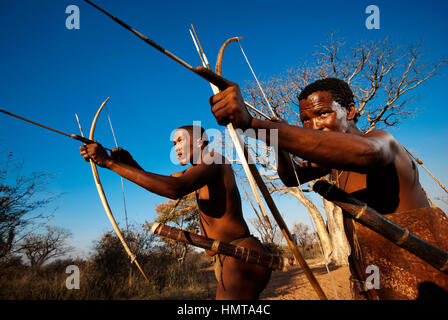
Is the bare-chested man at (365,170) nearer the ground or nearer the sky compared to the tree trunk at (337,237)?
nearer the sky

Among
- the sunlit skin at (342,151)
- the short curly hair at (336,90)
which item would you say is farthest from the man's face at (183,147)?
the short curly hair at (336,90)

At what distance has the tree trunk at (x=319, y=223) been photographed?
13.9m

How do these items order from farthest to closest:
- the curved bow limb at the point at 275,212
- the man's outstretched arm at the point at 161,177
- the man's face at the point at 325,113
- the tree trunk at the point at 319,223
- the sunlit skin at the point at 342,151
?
the tree trunk at the point at 319,223 → the man's outstretched arm at the point at 161,177 → the man's face at the point at 325,113 → the curved bow limb at the point at 275,212 → the sunlit skin at the point at 342,151

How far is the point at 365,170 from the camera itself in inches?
33.2

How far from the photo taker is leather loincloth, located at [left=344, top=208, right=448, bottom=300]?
1021 mm

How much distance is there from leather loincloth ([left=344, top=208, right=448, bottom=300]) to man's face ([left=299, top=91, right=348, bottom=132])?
2.09ft

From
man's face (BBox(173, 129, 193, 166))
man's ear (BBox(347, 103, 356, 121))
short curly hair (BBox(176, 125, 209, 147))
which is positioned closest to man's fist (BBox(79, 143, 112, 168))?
man's face (BBox(173, 129, 193, 166))

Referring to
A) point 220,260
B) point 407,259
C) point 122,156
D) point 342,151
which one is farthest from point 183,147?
point 407,259

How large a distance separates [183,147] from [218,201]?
0.85 metres

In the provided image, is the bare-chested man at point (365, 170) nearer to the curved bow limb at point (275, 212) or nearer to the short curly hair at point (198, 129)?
the curved bow limb at point (275, 212)

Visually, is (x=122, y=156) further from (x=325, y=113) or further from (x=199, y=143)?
(x=325, y=113)

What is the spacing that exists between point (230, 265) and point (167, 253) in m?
11.8

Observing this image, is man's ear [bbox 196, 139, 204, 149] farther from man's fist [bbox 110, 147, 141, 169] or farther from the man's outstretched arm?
man's fist [bbox 110, 147, 141, 169]
